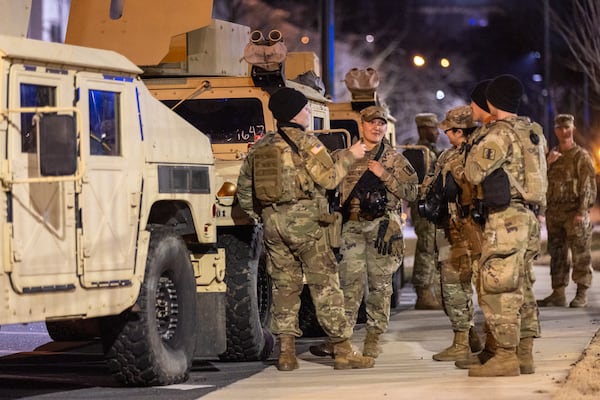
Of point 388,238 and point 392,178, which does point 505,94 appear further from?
point 388,238

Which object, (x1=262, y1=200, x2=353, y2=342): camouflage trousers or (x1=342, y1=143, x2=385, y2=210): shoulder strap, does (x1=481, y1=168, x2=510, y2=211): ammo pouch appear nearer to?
(x1=262, y1=200, x2=353, y2=342): camouflage trousers

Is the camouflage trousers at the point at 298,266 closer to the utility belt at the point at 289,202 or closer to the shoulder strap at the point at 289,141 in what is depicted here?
the utility belt at the point at 289,202

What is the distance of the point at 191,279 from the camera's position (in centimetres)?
1024

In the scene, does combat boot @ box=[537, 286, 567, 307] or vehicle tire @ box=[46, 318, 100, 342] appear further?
combat boot @ box=[537, 286, 567, 307]

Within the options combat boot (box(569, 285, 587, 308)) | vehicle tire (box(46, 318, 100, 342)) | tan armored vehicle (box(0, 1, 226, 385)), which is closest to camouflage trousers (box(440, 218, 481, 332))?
tan armored vehicle (box(0, 1, 226, 385))

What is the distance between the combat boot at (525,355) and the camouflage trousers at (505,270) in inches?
11.7

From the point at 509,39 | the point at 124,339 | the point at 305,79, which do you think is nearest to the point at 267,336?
the point at 124,339

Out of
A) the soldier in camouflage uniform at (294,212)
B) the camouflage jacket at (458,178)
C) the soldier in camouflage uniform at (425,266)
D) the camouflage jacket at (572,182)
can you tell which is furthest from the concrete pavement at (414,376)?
the soldier in camouflage uniform at (425,266)

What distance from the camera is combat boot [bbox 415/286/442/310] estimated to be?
53.5 feet

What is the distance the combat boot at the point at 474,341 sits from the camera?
Result: 11.7 meters

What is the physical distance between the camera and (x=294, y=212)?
34.8 feet

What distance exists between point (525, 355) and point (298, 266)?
1816 mm

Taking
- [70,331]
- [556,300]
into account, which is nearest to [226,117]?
[70,331]

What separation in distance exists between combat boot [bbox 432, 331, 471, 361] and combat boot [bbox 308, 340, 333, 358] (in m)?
0.94
